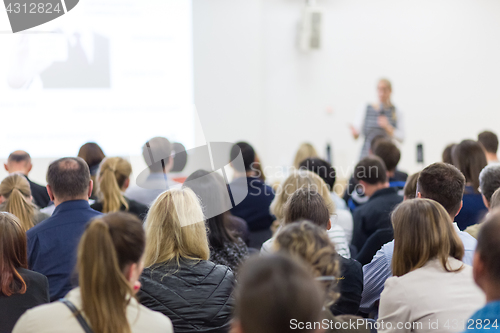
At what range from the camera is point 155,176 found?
3.22 metres

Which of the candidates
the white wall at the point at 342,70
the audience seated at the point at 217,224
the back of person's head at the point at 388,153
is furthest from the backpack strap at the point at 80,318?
the white wall at the point at 342,70

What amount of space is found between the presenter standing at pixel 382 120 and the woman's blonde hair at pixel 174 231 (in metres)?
3.72

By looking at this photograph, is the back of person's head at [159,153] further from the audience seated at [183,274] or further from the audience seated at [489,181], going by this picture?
the audience seated at [489,181]

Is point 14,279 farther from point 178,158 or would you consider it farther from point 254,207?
point 178,158

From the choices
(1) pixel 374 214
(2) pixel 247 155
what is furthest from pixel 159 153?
(1) pixel 374 214

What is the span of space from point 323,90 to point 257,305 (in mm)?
5635

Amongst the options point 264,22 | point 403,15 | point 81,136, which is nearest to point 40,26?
point 81,136

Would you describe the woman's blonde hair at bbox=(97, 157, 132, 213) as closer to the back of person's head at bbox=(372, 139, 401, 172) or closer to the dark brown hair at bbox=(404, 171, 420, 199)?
the dark brown hair at bbox=(404, 171, 420, 199)

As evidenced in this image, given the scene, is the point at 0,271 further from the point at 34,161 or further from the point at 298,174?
the point at 34,161

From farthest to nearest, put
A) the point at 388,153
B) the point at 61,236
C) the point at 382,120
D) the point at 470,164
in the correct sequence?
the point at 382,120
the point at 388,153
the point at 470,164
the point at 61,236

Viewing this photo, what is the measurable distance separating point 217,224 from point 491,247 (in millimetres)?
1422

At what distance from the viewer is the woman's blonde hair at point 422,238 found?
5.07ft

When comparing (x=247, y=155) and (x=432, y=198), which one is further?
(x=247, y=155)

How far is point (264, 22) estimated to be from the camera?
607cm
